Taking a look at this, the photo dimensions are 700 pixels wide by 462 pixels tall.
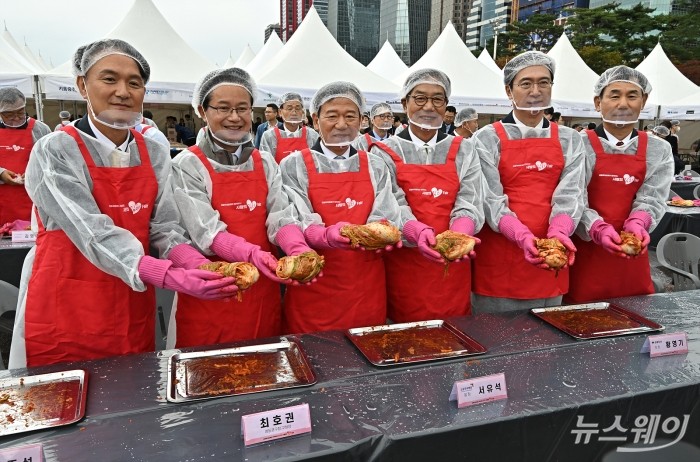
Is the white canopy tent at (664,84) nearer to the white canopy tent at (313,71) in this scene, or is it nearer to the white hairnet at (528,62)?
the white canopy tent at (313,71)

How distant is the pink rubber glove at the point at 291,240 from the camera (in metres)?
2.31

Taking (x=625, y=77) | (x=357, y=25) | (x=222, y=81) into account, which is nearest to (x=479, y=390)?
(x=222, y=81)

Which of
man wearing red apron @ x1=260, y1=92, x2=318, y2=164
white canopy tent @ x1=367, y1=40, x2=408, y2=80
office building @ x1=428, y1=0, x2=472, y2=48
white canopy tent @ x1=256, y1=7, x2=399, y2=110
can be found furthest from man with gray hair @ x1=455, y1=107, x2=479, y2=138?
office building @ x1=428, y1=0, x2=472, y2=48

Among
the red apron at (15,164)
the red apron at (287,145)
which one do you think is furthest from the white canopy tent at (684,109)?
the red apron at (15,164)

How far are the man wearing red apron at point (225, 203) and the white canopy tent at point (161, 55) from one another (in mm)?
8067

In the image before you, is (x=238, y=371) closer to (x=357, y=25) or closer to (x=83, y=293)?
(x=83, y=293)

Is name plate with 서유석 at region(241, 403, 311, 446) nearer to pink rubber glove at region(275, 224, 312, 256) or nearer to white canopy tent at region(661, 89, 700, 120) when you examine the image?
pink rubber glove at region(275, 224, 312, 256)

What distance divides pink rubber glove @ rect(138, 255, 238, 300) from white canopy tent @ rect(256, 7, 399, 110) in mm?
8715

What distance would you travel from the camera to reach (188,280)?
1.91 meters

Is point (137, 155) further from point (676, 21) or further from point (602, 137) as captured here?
point (676, 21)

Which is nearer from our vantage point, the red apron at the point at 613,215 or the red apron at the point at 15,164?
the red apron at the point at 613,215

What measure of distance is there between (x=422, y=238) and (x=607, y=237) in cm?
111

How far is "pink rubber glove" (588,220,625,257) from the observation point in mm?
2695

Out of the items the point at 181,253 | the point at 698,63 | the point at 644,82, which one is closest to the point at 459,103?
the point at 644,82
